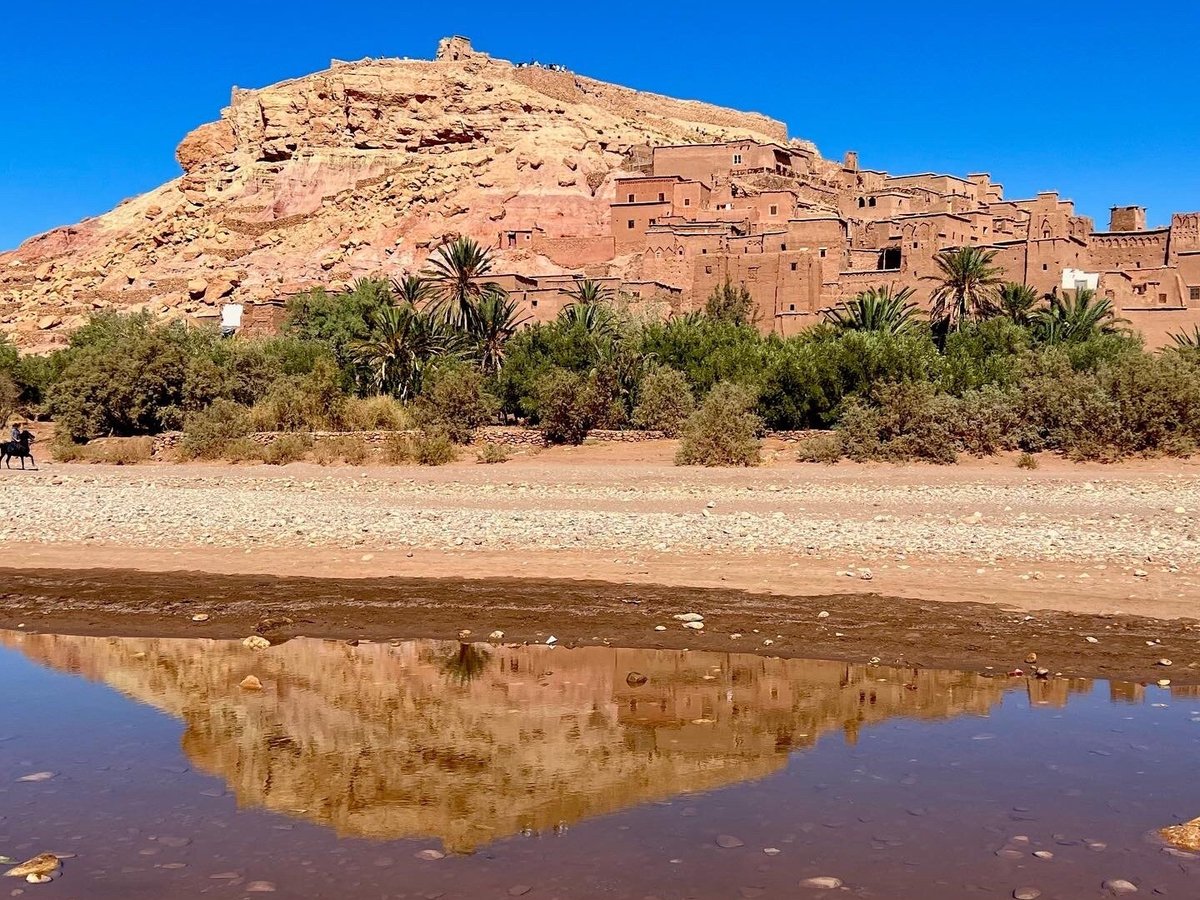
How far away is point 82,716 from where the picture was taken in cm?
746

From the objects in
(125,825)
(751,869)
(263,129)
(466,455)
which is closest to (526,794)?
(751,869)

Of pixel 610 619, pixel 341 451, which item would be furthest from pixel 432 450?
pixel 610 619

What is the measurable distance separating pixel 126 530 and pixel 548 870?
11189 millimetres

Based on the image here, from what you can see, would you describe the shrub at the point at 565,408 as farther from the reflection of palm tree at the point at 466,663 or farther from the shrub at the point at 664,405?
the reflection of palm tree at the point at 466,663

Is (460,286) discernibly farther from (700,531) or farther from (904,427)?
(700,531)

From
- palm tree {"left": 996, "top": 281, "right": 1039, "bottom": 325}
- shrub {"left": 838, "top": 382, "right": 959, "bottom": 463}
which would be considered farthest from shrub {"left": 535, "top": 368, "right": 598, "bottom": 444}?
palm tree {"left": 996, "top": 281, "right": 1039, "bottom": 325}

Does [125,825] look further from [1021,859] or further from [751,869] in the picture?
[1021,859]

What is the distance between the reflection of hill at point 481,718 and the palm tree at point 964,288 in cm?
2807

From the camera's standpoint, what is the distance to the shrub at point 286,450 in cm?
2464

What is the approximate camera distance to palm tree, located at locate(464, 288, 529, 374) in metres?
34.5

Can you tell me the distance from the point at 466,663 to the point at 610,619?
5.38 feet

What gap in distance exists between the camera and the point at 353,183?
6988 centimetres

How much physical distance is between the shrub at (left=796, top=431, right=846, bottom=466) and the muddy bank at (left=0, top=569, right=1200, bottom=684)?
41.7 feet

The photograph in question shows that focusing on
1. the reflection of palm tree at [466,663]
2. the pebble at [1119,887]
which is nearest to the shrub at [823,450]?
the reflection of palm tree at [466,663]
